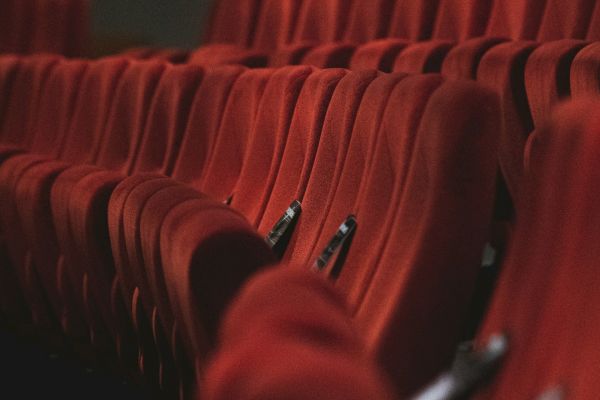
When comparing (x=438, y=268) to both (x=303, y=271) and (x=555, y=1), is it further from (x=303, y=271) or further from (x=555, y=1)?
(x=555, y=1)

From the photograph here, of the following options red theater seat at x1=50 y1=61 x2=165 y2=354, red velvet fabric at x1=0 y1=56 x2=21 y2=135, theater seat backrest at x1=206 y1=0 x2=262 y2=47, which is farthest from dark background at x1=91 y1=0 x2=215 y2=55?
red theater seat at x1=50 y1=61 x2=165 y2=354

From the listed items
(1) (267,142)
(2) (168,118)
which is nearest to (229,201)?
(1) (267,142)

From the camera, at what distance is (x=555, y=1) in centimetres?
55

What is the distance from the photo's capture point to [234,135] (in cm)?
53

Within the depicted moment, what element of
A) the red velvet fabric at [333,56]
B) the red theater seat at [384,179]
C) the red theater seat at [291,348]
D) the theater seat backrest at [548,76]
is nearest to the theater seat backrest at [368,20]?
the red velvet fabric at [333,56]

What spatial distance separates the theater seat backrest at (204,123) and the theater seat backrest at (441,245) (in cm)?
31

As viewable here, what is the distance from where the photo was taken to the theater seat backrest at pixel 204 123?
0.56 meters

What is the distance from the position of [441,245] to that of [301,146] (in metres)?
0.19

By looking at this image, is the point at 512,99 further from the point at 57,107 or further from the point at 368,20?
the point at 57,107

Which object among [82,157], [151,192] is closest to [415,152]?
[151,192]

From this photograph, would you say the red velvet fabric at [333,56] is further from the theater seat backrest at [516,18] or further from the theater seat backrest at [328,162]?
the theater seat backrest at [328,162]

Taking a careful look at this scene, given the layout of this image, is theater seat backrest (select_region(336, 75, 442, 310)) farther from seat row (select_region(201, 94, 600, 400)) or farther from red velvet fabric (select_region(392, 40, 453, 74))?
red velvet fabric (select_region(392, 40, 453, 74))

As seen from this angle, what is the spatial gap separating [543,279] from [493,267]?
0.57ft

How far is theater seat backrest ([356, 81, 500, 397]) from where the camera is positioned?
24 centimetres
